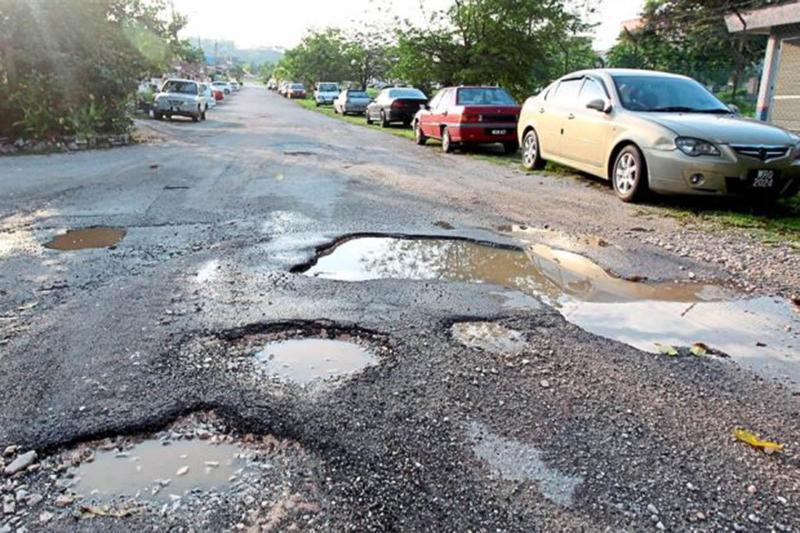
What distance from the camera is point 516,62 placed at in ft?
75.7

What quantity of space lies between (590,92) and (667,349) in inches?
248

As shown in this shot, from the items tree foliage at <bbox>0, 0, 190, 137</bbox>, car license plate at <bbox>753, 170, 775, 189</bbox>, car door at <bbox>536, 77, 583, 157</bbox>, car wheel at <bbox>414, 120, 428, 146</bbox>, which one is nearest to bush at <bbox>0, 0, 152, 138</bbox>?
tree foliage at <bbox>0, 0, 190, 137</bbox>

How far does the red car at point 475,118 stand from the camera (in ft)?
42.1

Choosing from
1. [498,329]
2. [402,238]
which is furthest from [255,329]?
[402,238]

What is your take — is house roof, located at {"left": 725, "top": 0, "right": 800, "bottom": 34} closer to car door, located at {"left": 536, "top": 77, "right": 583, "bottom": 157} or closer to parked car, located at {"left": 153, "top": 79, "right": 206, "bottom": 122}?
car door, located at {"left": 536, "top": 77, "right": 583, "bottom": 157}

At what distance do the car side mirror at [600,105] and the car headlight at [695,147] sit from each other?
1452 millimetres

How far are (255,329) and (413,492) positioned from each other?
1.79 meters

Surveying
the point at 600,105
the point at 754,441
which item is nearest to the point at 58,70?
the point at 600,105

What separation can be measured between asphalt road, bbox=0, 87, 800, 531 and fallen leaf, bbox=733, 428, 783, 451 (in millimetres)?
38

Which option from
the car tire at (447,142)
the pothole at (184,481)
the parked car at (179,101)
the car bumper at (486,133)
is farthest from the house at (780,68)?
the parked car at (179,101)

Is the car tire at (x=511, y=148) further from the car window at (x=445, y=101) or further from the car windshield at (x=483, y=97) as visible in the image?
the car window at (x=445, y=101)

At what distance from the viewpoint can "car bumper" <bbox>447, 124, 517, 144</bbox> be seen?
12.9 metres

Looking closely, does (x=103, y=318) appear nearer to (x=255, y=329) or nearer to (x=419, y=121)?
(x=255, y=329)

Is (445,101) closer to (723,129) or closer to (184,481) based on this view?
(723,129)
